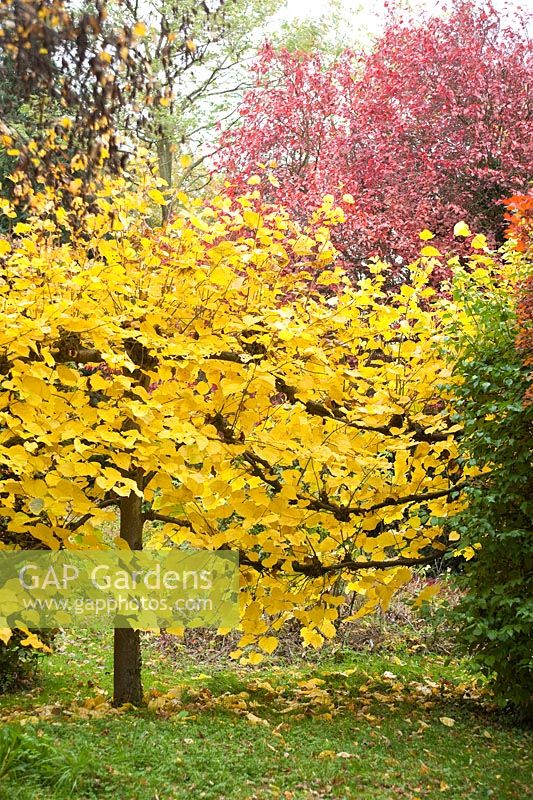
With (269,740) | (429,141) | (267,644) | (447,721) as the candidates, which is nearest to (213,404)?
(267,644)

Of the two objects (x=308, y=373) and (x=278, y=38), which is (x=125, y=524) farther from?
(x=278, y=38)

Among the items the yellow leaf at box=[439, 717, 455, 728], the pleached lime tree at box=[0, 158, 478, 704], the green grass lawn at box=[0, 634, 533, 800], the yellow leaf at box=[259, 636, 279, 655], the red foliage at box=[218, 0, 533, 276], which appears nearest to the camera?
the green grass lawn at box=[0, 634, 533, 800]

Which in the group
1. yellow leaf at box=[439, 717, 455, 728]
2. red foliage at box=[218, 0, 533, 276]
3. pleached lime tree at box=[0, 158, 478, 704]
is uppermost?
red foliage at box=[218, 0, 533, 276]

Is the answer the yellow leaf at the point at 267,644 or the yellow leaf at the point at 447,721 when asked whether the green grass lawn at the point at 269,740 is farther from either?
the yellow leaf at the point at 267,644

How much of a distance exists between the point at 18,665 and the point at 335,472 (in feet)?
10.0

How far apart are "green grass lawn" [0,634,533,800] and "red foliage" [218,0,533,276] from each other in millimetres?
5168

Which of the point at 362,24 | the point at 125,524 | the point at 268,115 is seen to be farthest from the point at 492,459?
the point at 362,24

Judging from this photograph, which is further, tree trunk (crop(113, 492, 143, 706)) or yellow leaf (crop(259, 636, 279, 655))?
tree trunk (crop(113, 492, 143, 706))

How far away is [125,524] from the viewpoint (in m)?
4.60

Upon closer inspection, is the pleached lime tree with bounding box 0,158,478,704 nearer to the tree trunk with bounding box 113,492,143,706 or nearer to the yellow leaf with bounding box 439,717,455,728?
the tree trunk with bounding box 113,492,143,706

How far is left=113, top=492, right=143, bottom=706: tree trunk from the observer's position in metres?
4.59

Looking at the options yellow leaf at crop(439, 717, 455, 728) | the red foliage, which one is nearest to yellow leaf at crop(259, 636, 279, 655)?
yellow leaf at crop(439, 717, 455, 728)

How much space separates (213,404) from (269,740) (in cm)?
169

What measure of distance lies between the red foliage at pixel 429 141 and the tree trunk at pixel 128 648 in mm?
5267
